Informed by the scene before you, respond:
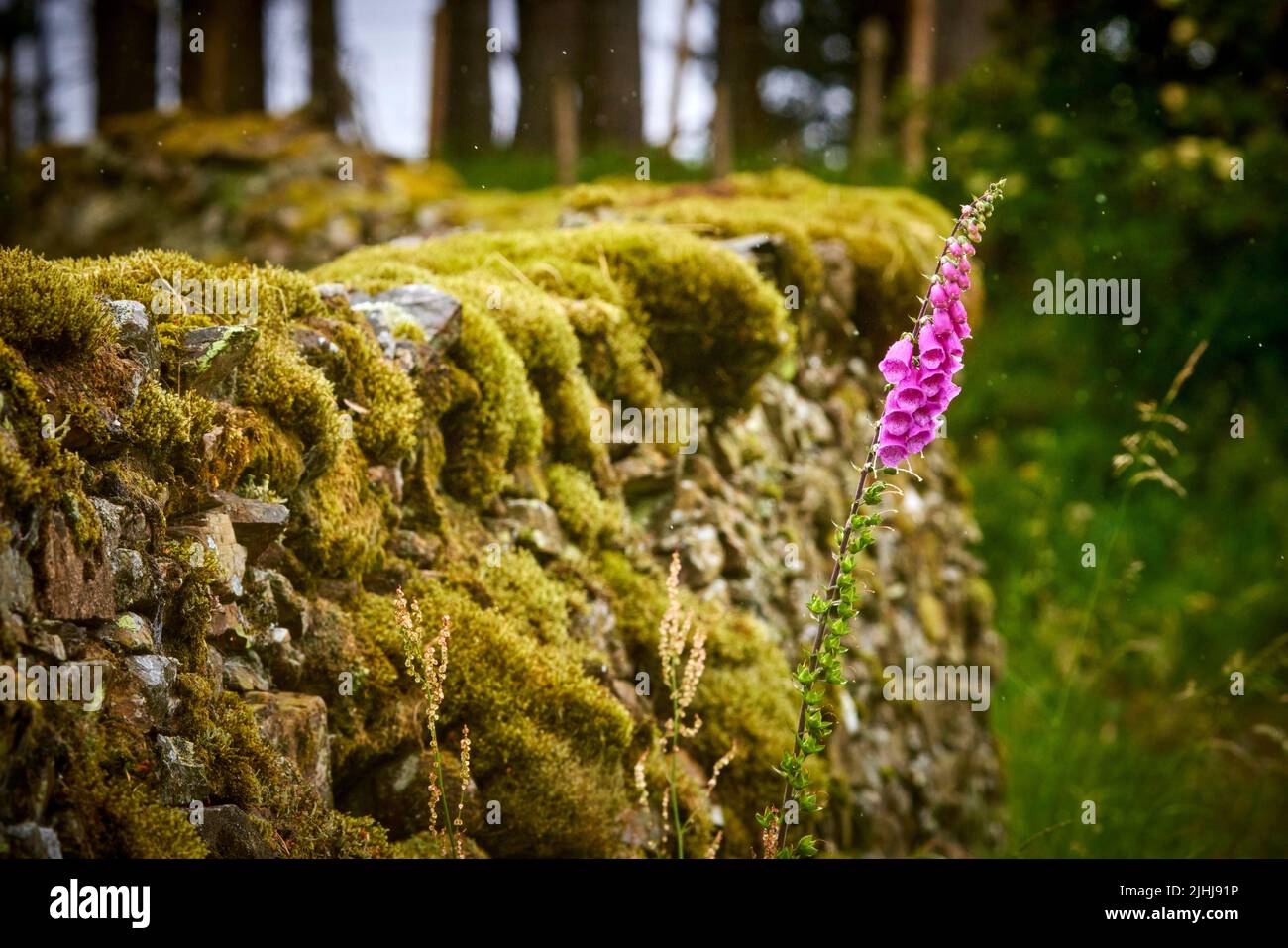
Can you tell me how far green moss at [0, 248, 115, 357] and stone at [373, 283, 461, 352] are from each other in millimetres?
1056

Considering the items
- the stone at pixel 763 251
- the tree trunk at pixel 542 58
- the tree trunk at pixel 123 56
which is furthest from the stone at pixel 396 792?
the tree trunk at pixel 123 56

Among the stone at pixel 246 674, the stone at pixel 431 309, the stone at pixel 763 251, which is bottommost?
the stone at pixel 246 674

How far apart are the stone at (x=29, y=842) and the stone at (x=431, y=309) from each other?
174 centimetres

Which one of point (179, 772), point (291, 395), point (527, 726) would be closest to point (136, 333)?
point (291, 395)

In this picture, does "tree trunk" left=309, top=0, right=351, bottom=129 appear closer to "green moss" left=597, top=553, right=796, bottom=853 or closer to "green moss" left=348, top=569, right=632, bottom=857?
"green moss" left=597, top=553, right=796, bottom=853

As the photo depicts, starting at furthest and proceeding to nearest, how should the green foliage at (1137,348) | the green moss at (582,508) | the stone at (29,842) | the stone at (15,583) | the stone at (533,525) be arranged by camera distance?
the green foliage at (1137,348), the green moss at (582,508), the stone at (533,525), the stone at (15,583), the stone at (29,842)

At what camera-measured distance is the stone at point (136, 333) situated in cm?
229

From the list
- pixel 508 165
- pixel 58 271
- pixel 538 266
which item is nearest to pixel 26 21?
pixel 508 165

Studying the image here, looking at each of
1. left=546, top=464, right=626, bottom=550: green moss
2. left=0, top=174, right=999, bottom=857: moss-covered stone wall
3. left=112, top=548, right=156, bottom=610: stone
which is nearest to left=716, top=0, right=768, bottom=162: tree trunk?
left=0, top=174, right=999, bottom=857: moss-covered stone wall

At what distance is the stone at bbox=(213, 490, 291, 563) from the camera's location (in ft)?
7.97

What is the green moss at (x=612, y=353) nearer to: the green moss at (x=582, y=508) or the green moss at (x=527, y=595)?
the green moss at (x=582, y=508)

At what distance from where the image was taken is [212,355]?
2.43 m

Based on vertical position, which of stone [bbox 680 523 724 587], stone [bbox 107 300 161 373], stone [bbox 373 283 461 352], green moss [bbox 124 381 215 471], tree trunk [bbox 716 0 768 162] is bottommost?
stone [bbox 680 523 724 587]

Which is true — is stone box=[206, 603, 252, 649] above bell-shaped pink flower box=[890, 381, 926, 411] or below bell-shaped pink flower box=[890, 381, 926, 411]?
below
